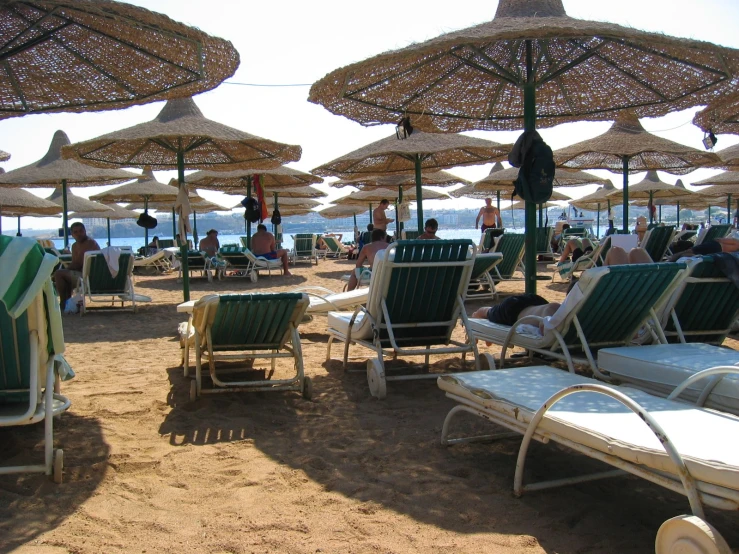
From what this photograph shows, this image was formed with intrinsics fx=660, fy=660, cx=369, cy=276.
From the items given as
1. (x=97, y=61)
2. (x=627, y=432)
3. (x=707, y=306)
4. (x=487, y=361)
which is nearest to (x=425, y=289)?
(x=487, y=361)

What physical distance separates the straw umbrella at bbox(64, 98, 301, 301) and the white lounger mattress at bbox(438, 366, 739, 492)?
5.22 meters

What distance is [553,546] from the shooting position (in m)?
2.09

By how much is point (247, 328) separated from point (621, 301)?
216cm

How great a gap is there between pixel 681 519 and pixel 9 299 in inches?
93.6

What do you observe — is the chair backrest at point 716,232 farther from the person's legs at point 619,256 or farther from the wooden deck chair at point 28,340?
the wooden deck chair at point 28,340

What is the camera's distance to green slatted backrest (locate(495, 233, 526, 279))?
30.2 ft

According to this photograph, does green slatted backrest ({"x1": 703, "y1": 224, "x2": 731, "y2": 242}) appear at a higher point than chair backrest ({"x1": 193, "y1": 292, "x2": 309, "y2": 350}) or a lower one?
higher

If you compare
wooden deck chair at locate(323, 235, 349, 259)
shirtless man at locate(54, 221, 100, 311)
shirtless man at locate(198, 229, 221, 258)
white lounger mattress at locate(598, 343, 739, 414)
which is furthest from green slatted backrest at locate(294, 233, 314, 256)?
white lounger mattress at locate(598, 343, 739, 414)

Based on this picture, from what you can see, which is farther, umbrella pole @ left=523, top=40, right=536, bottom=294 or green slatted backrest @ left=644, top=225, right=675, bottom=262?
green slatted backrest @ left=644, top=225, right=675, bottom=262

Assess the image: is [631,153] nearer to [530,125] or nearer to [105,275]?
[530,125]

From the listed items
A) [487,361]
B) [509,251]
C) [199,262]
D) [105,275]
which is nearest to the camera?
[487,361]

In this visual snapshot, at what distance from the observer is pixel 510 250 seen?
9336 millimetres

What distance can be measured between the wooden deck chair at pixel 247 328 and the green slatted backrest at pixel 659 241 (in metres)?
6.41

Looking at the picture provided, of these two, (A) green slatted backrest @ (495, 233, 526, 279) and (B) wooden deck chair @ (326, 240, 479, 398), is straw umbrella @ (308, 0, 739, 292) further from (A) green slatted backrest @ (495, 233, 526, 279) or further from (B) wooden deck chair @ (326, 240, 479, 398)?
(A) green slatted backrest @ (495, 233, 526, 279)
